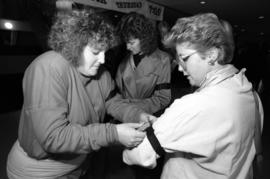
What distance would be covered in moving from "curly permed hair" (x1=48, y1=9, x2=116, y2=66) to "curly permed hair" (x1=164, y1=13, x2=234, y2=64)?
1.15ft

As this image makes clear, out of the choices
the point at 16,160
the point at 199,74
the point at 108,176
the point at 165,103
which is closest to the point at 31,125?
the point at 16,160

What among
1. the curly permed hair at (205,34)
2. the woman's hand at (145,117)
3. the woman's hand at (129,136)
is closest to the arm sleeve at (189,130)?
the woman's hand at (129,136)

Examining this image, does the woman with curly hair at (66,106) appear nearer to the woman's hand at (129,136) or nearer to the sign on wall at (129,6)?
the woman's hand at (129,136)

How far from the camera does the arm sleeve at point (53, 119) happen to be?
964 millimetres

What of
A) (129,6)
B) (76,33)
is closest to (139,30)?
(76,33)

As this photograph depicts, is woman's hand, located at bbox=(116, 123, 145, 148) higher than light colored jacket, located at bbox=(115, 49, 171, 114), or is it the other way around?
light colored jacket, located at bbox=(115, 49, 171, 114)

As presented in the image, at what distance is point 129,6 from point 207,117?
3593 millimetres

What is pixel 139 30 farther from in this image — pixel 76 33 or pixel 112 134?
pixel 112 134

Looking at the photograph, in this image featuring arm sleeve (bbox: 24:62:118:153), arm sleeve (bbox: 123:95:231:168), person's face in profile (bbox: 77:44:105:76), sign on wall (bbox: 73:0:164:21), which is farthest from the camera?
sign on wall (bbox: 73:0:164:21)

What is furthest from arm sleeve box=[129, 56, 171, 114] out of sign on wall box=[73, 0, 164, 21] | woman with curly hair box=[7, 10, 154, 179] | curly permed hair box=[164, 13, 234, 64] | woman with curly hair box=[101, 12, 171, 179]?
sign on wall box=[73, 0, 164, 21]

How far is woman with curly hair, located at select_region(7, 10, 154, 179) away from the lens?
97 centimetres

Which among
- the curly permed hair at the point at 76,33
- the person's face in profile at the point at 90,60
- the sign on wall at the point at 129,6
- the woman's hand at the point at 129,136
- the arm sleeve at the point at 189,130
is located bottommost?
the woman's hand at the point at 129,136

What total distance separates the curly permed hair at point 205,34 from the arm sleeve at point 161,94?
920mm

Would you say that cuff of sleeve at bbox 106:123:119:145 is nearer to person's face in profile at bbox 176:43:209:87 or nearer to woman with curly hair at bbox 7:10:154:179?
woman with curly hair at bbox 7:10:154:179
